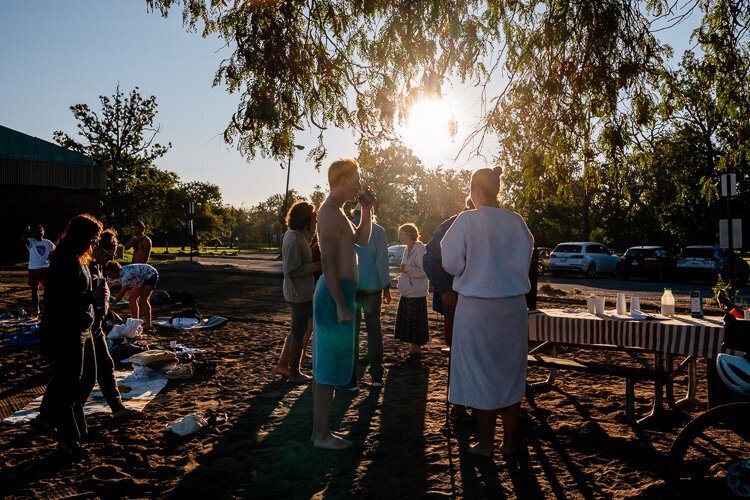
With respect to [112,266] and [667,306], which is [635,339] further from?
[112,266]

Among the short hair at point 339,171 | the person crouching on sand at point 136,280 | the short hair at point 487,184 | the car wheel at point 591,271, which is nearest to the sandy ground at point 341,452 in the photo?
the short hair at point 487,184

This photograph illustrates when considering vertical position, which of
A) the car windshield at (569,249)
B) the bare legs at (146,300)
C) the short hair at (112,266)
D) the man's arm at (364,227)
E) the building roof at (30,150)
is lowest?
the bare legs at (146,300)

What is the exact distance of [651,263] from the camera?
2488 centimetres

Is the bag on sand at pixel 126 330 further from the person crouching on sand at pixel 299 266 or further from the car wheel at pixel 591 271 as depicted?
the car wheel at pixel 591 271

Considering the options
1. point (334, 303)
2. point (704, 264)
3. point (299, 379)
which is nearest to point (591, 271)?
point (704, 264)

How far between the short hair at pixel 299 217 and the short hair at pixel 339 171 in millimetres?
1977

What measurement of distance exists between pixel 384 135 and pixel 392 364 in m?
2.97

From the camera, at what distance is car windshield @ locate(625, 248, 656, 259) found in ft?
82.3

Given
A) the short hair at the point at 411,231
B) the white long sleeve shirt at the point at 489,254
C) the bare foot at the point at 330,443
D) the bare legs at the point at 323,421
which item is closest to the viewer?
the white long sleeve shirt at the point at 489,254

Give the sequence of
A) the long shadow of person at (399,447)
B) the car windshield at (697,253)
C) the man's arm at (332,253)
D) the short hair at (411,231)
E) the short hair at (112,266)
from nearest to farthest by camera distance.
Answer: the long shadow of person at (399,447), the man's arm at (332,253), the short hair at (112,266), the short hair at (411,231), the car windshield at (697,253)

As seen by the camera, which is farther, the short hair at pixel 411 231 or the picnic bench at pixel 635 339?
the short hair at pixel 411 231

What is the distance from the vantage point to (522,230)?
13.6 ft

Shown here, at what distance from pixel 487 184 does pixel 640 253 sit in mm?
23567

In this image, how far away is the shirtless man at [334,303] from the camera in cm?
420
